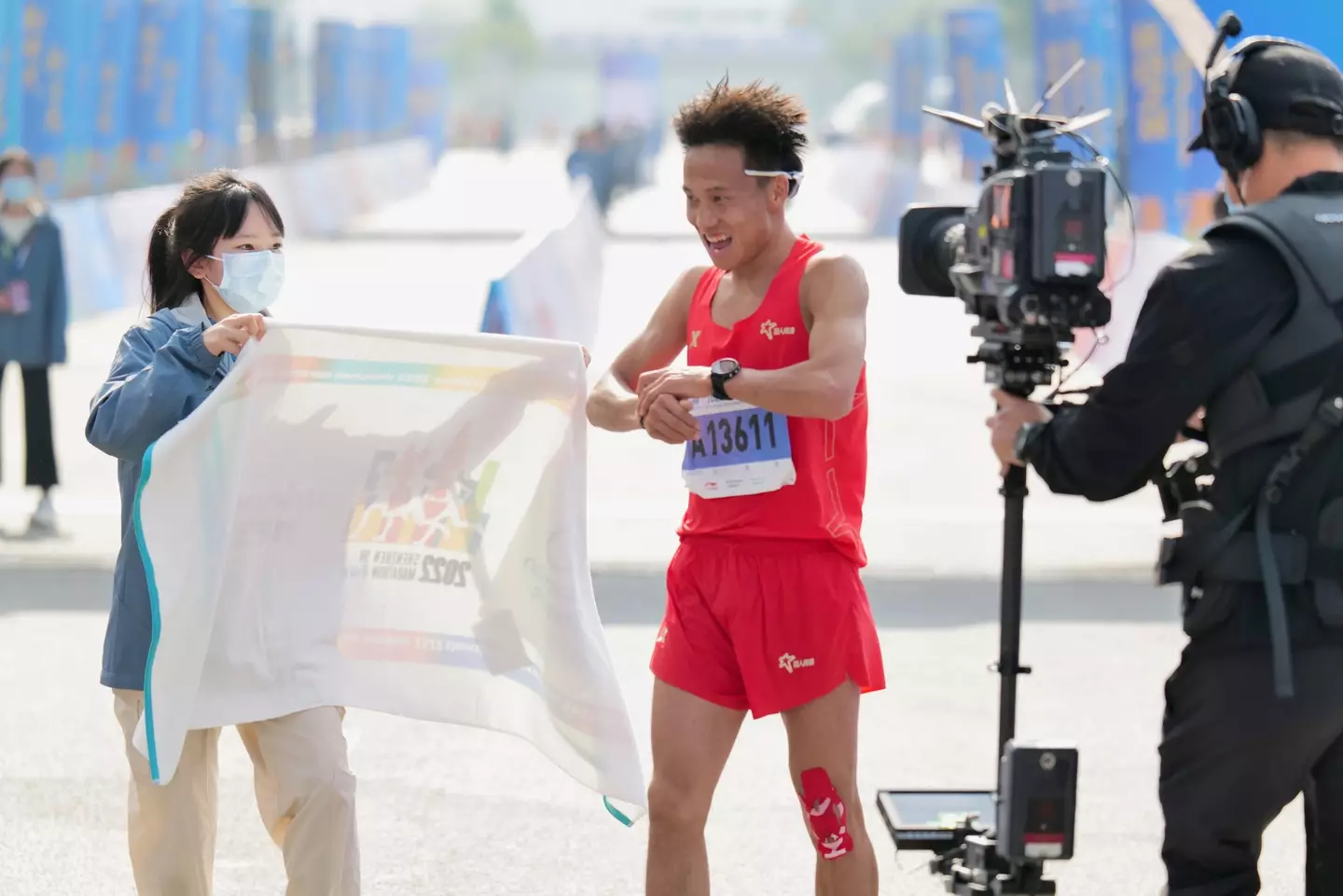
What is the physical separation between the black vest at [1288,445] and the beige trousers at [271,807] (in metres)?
1.95

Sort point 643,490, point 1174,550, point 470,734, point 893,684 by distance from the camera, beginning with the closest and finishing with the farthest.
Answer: point 1174,550 < point 470,734 < point 893,684 < point 643,490

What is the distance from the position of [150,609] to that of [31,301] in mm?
7584

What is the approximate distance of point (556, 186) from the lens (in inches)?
2650

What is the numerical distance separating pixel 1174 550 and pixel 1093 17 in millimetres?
21760

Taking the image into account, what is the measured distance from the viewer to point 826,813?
438cm

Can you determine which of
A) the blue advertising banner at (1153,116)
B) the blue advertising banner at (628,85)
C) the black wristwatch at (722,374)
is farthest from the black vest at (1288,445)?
the blue advertising banner at (628,85)

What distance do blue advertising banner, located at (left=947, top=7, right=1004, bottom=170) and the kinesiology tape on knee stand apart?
3405 centimetres

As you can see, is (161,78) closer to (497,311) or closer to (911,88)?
(497,311)

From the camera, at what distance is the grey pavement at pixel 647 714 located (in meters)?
5.96

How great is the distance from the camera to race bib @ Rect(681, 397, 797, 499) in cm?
440

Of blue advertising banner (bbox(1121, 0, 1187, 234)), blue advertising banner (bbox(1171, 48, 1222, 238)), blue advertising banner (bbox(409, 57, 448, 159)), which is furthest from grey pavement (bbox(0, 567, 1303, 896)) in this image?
blue advertising banner (bbox(409, 57, 448, 159))

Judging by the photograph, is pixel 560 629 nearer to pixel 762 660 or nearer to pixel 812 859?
pixel 762 660

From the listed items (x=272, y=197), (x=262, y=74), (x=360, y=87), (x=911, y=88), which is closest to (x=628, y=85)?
(x=360, y=87)

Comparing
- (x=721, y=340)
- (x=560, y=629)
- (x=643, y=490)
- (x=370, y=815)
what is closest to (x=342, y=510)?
(x=560, y=629)
